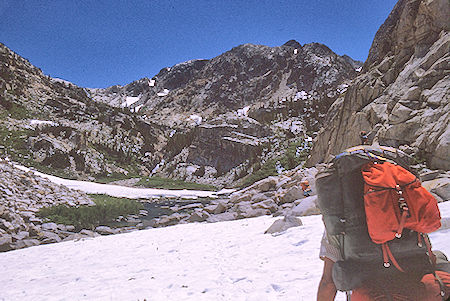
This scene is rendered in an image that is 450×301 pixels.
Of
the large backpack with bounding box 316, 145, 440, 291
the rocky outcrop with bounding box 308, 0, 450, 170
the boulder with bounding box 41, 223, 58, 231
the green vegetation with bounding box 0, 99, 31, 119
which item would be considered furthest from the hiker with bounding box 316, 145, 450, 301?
the green vegetation with bounding box 0, 99, 31, 119

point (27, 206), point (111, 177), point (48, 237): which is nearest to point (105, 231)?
point (48, 237)

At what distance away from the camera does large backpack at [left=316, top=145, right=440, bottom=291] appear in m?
1.70

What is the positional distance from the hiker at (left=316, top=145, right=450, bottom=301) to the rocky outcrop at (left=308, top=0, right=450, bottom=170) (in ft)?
34.8

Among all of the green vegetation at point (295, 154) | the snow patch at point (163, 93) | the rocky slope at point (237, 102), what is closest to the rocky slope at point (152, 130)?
the rocky slope at point (237, 102)

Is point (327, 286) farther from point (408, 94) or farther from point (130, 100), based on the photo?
point (130, 100)

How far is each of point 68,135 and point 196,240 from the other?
5269cm

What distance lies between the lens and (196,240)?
881cm

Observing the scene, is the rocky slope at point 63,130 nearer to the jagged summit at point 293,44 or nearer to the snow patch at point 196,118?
the snow patch at point 196,118

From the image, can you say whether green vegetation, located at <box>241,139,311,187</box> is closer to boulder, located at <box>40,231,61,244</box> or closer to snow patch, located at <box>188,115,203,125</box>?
boulder, located at <box>40,231,61,244</box>

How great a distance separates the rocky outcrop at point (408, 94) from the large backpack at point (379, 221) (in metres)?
10.6

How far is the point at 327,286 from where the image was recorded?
215cm

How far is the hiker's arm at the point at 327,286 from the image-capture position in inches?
84.0

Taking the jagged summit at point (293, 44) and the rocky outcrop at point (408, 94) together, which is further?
the jagged summit at point (293, 44)

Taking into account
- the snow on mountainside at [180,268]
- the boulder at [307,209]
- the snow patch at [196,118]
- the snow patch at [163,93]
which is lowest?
the snow on mountainside at [180,268]
